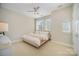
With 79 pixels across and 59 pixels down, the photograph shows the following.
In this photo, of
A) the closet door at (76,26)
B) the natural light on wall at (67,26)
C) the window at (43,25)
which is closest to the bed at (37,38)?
the window at (43,25)

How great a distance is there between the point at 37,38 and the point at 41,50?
0.87 ft

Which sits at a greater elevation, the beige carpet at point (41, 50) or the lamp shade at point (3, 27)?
the lamp shade at point (3, 27)

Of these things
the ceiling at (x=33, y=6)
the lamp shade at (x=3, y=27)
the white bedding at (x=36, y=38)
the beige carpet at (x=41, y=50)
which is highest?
the ceiling at (x=33, y=6)

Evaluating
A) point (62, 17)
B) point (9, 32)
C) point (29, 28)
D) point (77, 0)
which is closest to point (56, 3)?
point (62, 17)

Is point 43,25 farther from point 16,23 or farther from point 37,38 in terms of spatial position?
point 16,23

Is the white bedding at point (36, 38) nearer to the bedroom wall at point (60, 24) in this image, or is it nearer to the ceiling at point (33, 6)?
the bedroom wall at point (60, 24)

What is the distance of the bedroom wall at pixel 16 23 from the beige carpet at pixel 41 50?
0.19 meters

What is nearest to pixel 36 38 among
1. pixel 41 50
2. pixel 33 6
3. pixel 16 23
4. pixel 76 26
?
pixel 41 50

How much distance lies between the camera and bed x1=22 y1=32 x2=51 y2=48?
1854 mm

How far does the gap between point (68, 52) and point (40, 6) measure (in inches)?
44.4

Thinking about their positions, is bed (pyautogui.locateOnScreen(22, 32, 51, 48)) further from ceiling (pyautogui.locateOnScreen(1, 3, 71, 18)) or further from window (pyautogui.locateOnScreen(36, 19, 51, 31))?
ceiling (pyautogui.locateOnScreen(1, 3, 71, 18))

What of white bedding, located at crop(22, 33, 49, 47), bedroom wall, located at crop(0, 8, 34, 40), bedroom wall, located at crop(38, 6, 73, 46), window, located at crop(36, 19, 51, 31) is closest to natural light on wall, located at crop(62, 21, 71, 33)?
bedroom wall, located at crop(38, 6, 73, 46)

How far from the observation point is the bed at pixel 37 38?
1.85 m

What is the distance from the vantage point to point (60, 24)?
1.86 metres
